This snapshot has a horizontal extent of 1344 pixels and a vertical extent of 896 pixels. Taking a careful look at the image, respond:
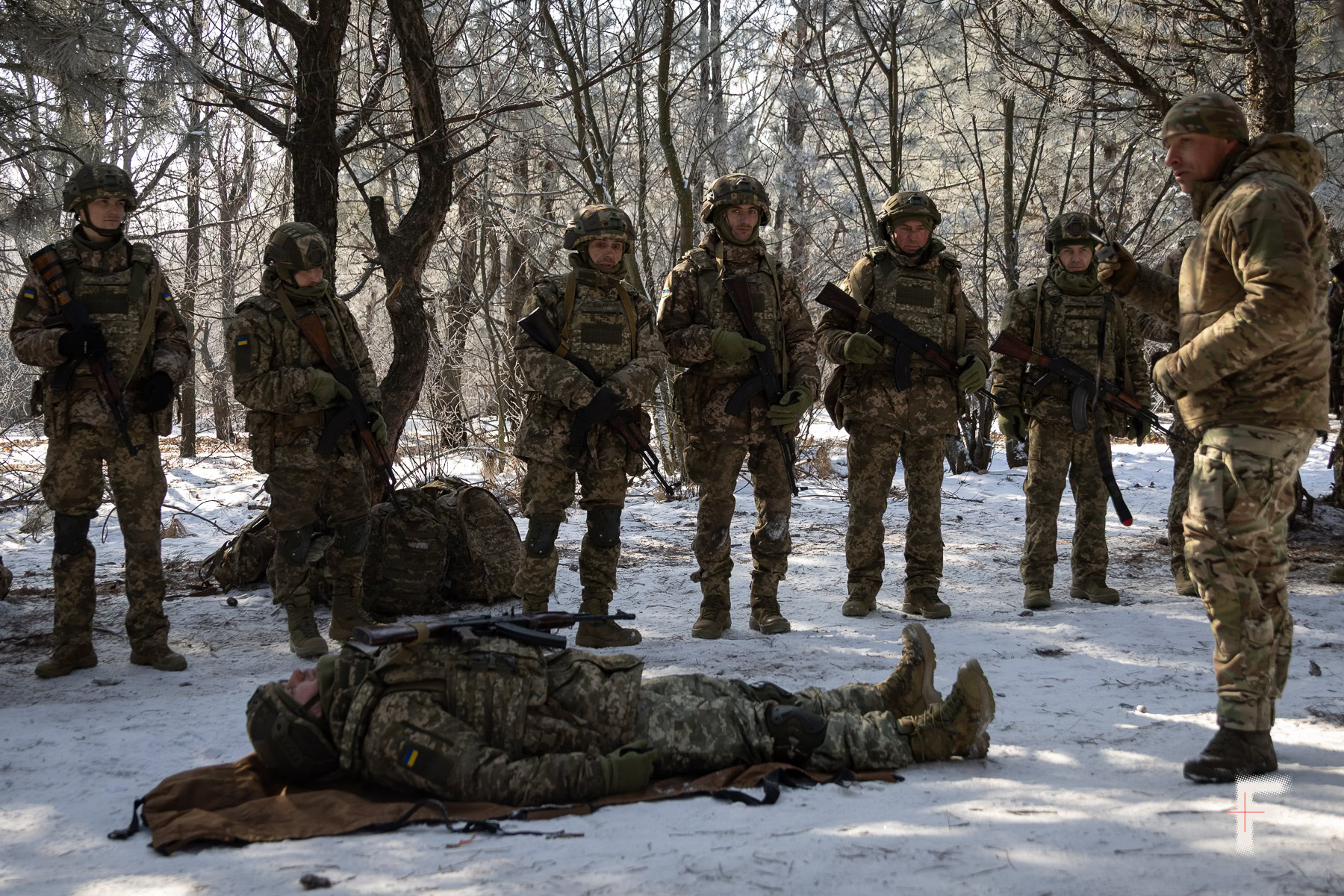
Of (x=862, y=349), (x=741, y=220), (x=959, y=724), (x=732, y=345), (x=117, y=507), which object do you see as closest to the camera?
(x=959, y=724)

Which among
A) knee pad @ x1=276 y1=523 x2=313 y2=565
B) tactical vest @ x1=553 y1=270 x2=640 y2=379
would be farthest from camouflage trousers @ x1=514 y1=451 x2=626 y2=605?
knee pad @ x1=276 y1=523 x2=313 y2=565

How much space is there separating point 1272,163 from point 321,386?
3948 mm

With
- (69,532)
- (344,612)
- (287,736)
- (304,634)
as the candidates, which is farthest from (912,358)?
(69,532)

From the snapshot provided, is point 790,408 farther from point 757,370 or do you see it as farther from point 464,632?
point 464,632

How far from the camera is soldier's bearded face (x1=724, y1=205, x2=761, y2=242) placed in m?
5.21

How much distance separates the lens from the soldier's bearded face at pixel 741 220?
521 centimetres

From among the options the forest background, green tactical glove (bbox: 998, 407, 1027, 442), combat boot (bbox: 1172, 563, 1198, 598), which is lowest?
combat boot (bbox: 1172, 563, 1198, 598)

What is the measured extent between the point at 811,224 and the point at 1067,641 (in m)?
11.0

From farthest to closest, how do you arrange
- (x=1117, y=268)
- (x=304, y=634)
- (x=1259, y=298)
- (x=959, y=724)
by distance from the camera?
1. (x=304, y=634)
2. (x=1117, y=268)
3. (x=959, y=724)
4. (x=1259, y=298)

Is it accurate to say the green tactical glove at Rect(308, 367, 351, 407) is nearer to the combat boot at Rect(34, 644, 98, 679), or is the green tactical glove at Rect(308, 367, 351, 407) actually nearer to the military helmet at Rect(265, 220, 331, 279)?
the military helmet at Rect(265, 220, 331, 279)

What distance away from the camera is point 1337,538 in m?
6.76

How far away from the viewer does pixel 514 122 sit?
30.9 ft

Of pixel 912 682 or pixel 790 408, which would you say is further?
pixel 790 408

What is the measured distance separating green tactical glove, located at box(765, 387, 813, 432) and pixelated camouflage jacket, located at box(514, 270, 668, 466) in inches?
25.0
